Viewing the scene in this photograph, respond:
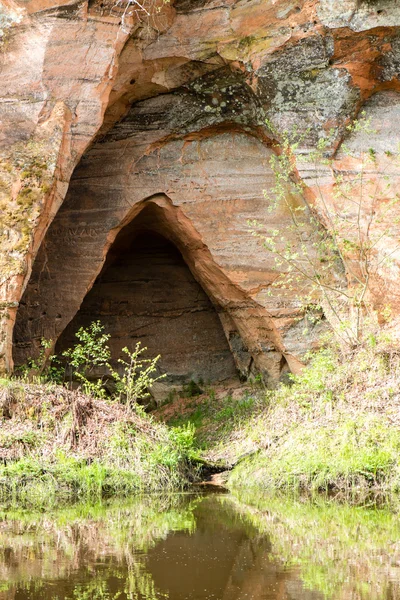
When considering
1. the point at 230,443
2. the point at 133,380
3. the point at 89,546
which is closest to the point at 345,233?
the point at 230,443

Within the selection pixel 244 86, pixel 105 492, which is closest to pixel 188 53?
pixel 244 86

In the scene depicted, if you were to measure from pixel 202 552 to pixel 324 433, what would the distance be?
3.69m

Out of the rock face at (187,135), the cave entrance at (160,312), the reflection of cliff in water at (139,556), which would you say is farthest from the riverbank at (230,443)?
the cave entrance at (160,312)

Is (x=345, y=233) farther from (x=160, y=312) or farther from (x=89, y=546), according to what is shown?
→ (x=89, y=546)

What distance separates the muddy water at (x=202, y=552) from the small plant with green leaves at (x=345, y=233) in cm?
369

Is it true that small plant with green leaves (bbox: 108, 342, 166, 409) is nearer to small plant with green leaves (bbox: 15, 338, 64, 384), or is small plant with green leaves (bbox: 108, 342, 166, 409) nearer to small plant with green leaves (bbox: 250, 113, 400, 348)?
small plant with green leaves (bbox: 15, 338, 64, 384)

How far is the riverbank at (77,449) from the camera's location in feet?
29.5

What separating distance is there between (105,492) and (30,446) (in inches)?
42.7

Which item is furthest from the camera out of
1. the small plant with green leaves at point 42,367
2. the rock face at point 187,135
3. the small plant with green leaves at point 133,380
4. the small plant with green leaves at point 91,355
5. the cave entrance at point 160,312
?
the cave entrance at point 160,312

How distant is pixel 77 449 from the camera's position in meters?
9.55

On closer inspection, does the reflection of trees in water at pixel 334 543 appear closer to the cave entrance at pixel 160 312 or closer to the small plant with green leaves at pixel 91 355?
the small plant with green leaves at pixel 91 355

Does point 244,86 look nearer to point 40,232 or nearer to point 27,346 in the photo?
point 40,232

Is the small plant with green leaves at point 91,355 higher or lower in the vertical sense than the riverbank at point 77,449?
higher

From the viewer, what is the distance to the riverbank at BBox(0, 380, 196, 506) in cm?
898
